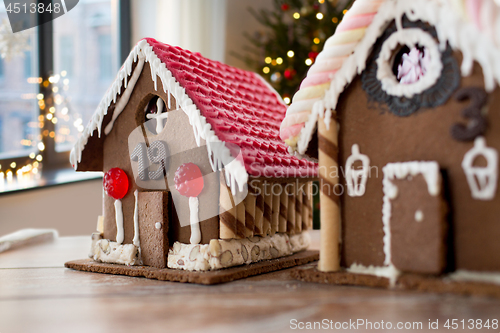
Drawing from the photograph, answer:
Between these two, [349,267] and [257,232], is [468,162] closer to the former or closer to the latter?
[349,267]

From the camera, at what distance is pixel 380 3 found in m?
1.25

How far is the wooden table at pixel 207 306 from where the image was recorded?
3.39 ft

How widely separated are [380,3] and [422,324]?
0.84 m

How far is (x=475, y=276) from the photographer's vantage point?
3.67ft

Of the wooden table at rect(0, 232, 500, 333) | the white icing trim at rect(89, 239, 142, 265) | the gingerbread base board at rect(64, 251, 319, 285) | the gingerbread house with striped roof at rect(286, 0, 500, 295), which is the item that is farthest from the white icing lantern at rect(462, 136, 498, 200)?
the white icing trim at rect(89, 239, 142, 265)

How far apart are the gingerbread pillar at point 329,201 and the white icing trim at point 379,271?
5cm

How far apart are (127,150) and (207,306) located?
754 millimetres

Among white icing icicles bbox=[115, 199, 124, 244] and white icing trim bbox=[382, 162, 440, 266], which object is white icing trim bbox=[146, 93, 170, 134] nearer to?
white icing icicles bbox=[115, 199, 124, 244]

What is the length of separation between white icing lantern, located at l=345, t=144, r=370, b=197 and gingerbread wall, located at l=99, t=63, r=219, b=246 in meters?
0.45

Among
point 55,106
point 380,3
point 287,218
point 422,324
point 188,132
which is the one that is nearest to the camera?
point 422,324

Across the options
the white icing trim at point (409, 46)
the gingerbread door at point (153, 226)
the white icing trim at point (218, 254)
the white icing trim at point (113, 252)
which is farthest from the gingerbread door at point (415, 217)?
the white icing trim at point (113, 252)

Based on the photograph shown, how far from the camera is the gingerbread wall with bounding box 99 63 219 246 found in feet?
4.96

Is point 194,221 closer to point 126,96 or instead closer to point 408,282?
point 126,96

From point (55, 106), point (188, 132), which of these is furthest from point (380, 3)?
point (55, 106)
